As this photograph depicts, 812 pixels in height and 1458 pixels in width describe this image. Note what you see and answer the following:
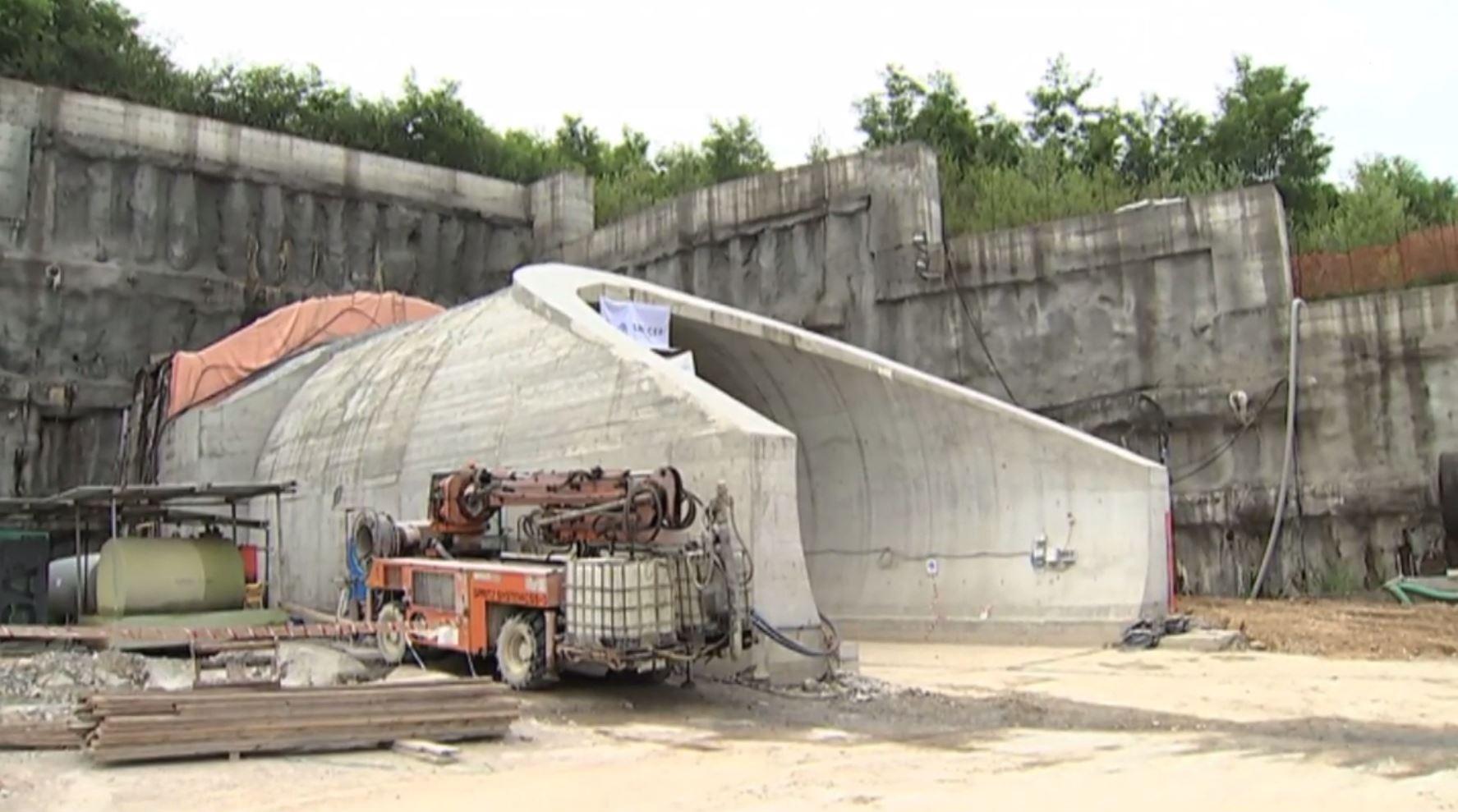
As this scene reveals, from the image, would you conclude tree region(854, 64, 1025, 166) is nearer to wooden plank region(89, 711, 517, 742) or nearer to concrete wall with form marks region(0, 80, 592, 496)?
concrete wall with form marks region(0, 80, 592, 496)

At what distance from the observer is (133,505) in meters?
22.1

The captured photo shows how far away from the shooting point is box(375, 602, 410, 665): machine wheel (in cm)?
1667

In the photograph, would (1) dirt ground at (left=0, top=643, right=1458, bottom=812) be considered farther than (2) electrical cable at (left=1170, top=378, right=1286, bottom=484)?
No

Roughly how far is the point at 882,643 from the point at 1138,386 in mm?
8296

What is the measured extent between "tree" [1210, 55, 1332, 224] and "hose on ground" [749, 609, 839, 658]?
2643 cm

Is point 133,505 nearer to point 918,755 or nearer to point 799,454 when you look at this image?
point 799,454

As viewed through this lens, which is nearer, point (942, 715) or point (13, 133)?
point (942, 715)

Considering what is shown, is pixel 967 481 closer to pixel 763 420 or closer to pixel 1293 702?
pixel 763 420

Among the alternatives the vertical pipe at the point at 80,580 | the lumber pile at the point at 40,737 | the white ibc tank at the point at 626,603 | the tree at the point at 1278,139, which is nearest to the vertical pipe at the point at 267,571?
the vertical pipe at the point at 80,580

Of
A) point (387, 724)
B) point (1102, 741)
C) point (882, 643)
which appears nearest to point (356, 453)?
point (882, 643)

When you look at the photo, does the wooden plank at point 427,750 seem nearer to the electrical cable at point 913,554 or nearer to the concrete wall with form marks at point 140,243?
the electrical cable at point 913,554

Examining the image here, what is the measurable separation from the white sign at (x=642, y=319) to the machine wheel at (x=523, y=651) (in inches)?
249

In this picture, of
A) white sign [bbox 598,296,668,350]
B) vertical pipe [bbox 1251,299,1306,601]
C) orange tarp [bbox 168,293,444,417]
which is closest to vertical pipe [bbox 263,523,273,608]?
orange tarp [bbox 168,293,444,417]

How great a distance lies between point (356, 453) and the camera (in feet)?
76.4
